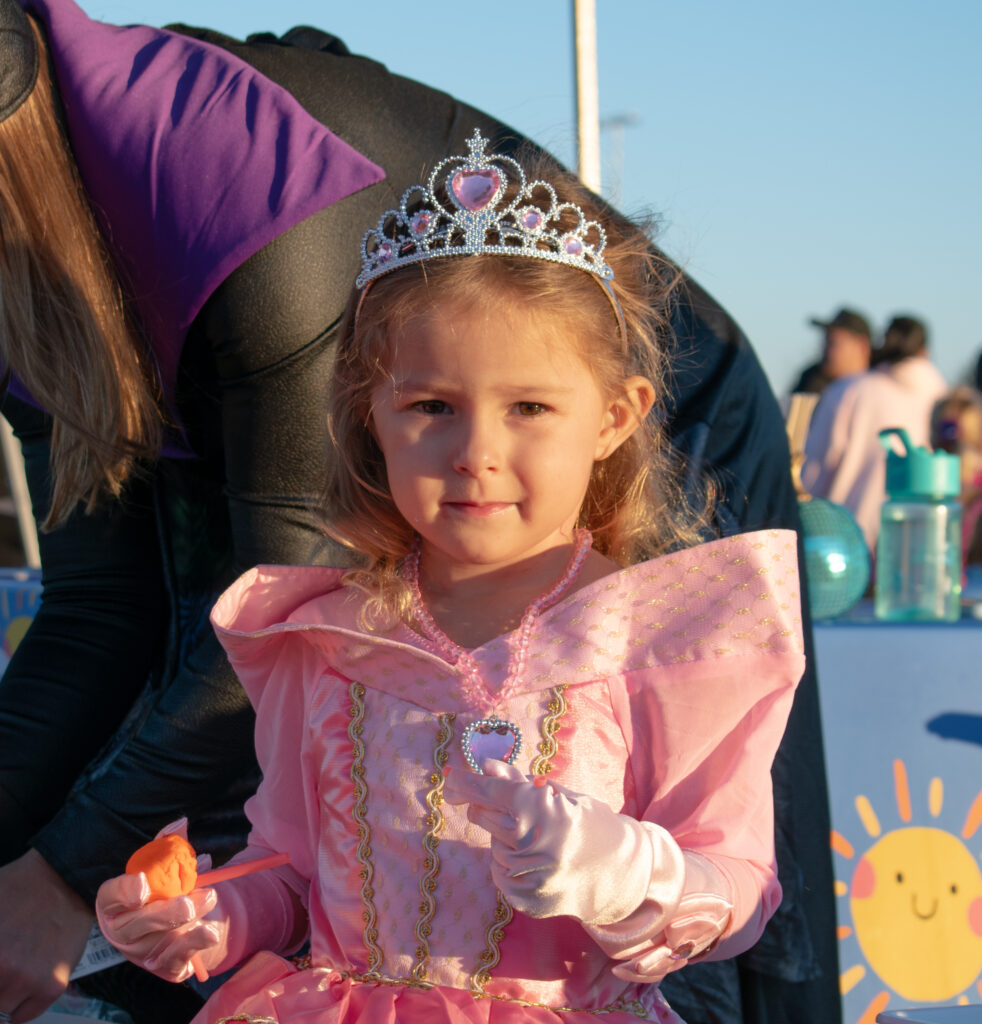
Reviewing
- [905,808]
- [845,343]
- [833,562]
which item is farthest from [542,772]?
[845,343]

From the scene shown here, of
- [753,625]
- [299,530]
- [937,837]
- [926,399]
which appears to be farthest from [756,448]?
[926,399]

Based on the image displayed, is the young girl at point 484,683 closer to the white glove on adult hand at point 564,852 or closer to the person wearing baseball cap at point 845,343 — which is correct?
the white glove on adult hand at point 564,852

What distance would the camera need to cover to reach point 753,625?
94 cm

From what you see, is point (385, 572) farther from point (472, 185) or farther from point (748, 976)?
point (748, 976)

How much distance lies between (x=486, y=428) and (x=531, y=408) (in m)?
0.05

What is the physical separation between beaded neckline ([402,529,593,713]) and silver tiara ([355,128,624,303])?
0.22 meters

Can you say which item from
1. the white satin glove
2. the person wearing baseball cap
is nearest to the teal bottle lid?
the white satin glove

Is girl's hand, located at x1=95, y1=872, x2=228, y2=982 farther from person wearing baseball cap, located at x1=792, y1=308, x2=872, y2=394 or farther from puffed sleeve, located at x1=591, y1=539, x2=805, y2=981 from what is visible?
person wearing baseball cap, located at x1=792, y1=308, x2=872, y2=394

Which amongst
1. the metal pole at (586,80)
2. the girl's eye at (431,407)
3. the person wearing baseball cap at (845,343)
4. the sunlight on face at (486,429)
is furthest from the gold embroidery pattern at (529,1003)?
the person wearing baseball cap at (845,343)

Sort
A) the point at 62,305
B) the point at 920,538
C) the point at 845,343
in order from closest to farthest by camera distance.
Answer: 1. the point at 62,305
2. the point at 920,538
3. the point at 845,343

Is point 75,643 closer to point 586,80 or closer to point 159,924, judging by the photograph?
point 159,924

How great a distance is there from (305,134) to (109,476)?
42 cm

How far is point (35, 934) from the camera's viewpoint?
3.63ft

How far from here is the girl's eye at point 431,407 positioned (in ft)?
3.21
